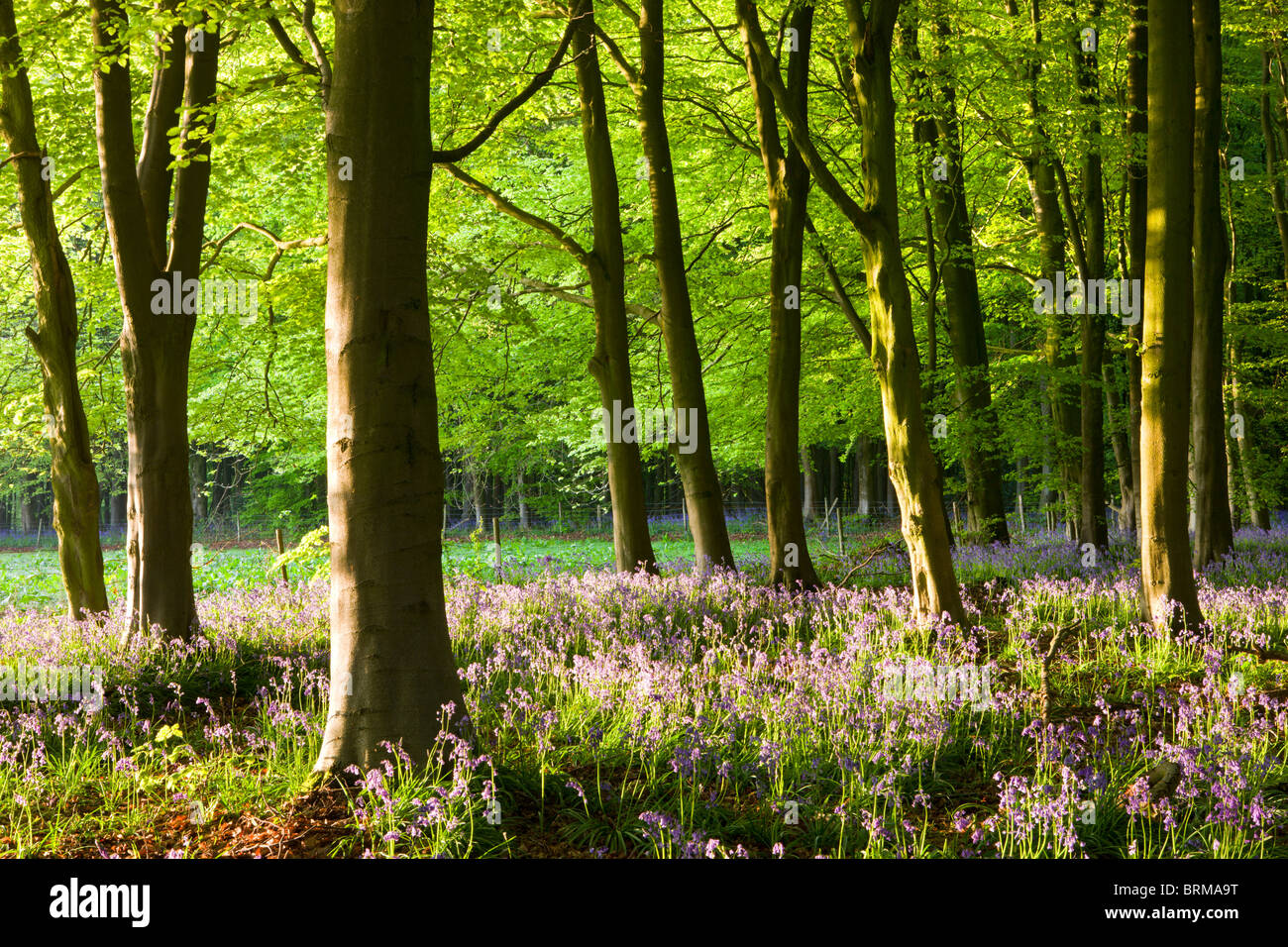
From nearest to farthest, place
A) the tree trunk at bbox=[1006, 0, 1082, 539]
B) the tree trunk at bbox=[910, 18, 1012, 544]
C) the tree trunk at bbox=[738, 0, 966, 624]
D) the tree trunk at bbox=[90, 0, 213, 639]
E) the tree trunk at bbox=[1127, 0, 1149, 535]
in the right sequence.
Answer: the tree trunk at bbox=[90, 0, 213, 639] < the tree trunk at bbox=[738, 0, 966, 624] < the tree trunk at bbox=[1127, 0, 1149, 535] < the tree trunk at bbox=[1006, 0, 1082, 539] < the tree trunk at bbox=[910, 18, 1012, 544]

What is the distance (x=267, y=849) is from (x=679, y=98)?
11582 mm

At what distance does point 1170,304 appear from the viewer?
25.1ft

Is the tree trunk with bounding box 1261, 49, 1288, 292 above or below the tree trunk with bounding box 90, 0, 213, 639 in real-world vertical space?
above

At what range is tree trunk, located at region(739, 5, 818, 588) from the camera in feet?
36.2

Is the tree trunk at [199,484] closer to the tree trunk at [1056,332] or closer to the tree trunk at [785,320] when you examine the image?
the tree trunk at [1056,332]

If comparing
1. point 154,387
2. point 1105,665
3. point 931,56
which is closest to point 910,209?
point 931,56

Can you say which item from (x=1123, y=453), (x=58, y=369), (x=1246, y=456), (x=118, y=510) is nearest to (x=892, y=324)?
(x=58, y=369)

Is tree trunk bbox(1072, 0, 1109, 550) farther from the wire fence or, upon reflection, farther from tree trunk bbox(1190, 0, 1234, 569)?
the wire fence

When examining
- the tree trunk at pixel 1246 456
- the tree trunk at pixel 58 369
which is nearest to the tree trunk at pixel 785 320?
the tree trunk at pixel 58 369

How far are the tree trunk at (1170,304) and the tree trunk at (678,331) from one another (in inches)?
208

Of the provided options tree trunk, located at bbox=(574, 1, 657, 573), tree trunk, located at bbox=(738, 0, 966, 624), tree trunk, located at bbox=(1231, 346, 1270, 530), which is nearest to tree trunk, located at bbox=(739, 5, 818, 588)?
tree trunk, located at bbox=(574, 1, 657, 573)

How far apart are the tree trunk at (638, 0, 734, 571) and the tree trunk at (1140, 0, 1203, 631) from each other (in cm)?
529

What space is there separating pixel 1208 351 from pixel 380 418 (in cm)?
1003

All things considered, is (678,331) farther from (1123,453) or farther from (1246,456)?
(1246,456)
